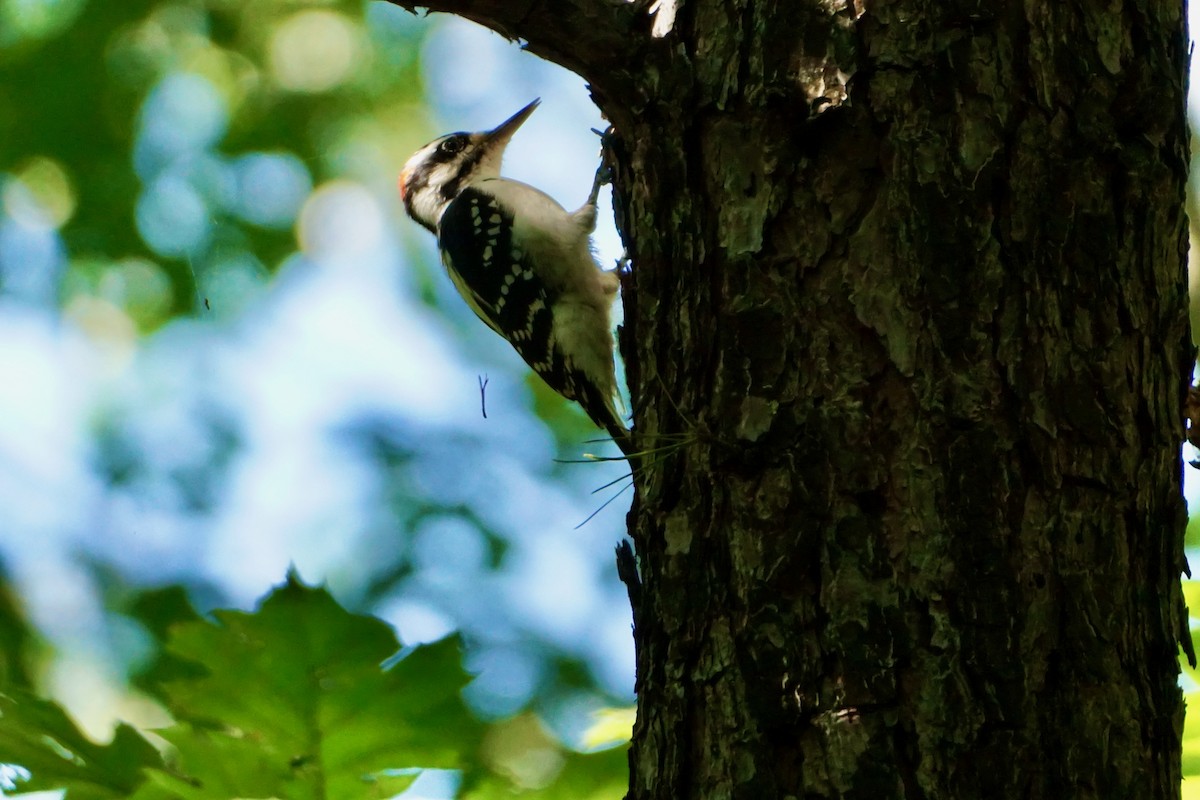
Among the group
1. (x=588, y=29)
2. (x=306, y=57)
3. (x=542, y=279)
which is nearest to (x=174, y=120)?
(x=306, y=57)

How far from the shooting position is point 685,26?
1.91 metres

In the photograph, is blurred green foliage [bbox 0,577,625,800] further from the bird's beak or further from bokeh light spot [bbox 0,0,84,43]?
bokeh light spot [bbox 0,0,84,43]

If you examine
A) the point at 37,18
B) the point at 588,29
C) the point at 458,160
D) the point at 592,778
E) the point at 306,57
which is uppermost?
the point at 306,57

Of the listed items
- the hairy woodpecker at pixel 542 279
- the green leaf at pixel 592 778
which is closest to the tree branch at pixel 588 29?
the green leaf at pixel 592 778

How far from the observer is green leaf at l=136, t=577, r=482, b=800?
5.69 ft

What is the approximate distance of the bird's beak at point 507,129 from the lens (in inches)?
201

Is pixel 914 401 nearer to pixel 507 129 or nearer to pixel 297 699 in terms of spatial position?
pixel 297 699

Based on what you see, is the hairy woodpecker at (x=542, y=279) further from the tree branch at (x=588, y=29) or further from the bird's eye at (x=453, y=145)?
the tree branch at (x=588, y=29)

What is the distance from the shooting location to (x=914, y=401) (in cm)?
163

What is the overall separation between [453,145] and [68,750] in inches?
152

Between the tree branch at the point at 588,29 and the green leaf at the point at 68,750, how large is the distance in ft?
4.13

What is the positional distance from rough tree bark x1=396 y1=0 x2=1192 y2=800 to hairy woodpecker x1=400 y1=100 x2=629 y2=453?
2.30 metres

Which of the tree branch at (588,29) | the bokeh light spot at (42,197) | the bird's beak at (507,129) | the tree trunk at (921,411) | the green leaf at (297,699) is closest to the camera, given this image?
the tree trunk at (921,411)

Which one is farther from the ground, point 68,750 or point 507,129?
point 507,129
